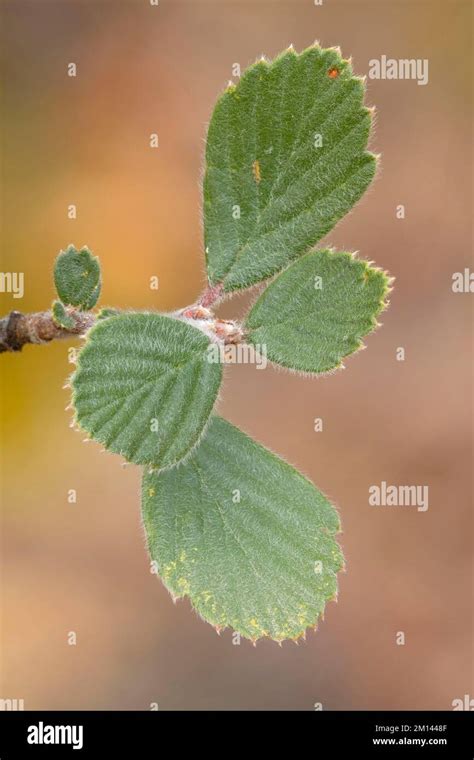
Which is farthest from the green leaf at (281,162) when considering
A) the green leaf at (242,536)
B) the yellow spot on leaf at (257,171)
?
the green leaf at (242,536)

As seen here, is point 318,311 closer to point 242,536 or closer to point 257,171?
point 257,171

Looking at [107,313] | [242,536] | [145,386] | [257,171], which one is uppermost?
[257,171]

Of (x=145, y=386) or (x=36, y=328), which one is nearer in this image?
(x=145, y=386)

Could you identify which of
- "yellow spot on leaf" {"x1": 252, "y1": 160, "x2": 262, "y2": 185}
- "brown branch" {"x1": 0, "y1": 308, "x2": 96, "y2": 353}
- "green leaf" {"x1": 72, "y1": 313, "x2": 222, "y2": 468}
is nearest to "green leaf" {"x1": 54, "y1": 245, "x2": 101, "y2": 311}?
"brown branch" {"x1": 0, "y1": 308, "x2": 96, "y2": 353}

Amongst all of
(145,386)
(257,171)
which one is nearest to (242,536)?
(145,386)

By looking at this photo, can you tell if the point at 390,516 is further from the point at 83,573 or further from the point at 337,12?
the point at 337,12

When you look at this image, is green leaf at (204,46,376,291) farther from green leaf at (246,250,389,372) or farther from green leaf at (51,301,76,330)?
green leaf at (51,301,76,330)

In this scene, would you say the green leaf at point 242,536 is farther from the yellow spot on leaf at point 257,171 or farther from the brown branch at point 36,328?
the yellow spot on leaf at point 257,171

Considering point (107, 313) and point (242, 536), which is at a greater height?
point (107, 313)
